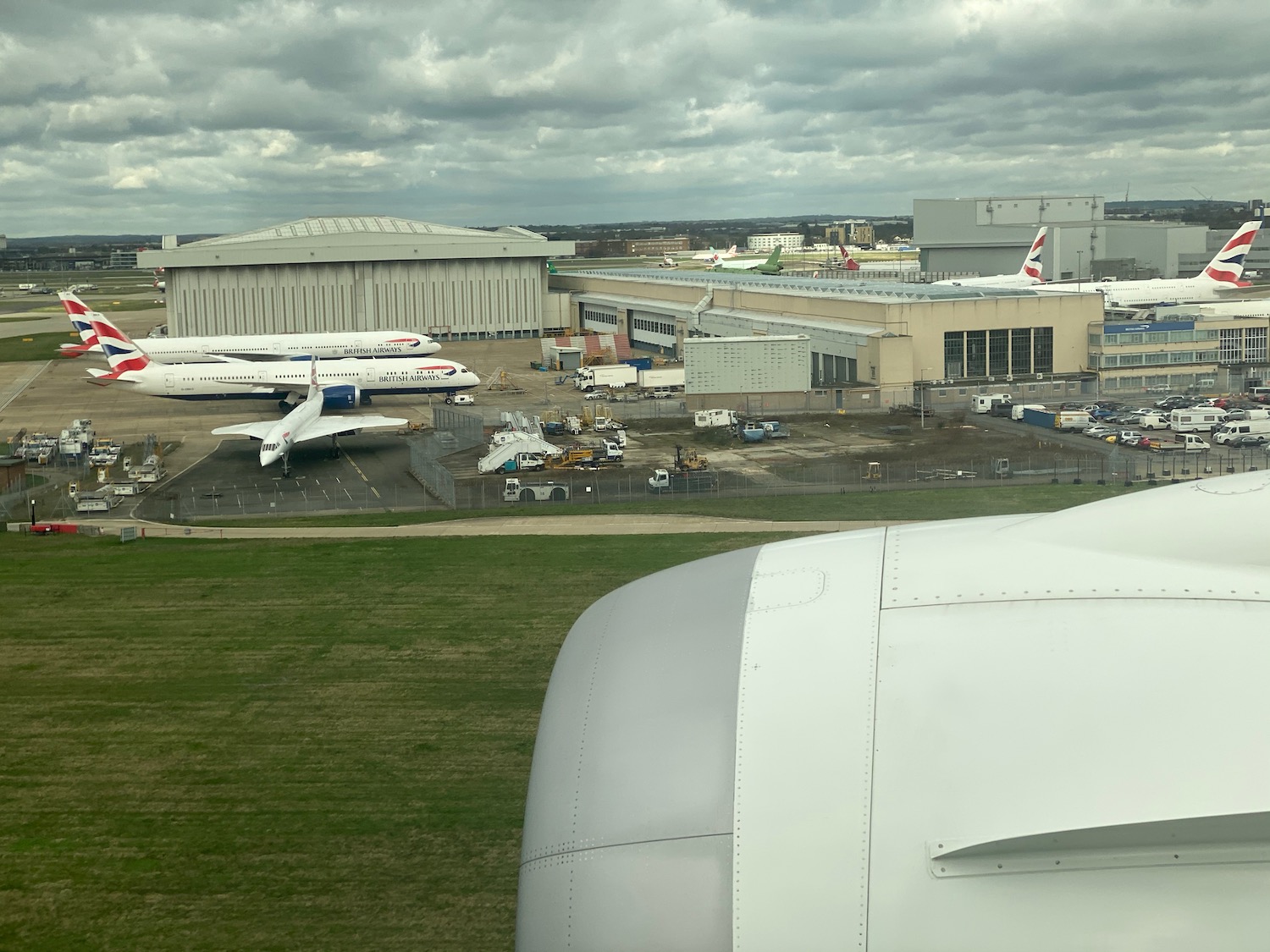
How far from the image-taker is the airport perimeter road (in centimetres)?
4191

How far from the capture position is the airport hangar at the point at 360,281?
4766 inches

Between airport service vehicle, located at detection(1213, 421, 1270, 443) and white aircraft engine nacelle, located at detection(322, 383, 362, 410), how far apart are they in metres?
48.7

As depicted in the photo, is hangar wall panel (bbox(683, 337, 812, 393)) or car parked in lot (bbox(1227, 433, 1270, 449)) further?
hangar wall panel (bbox(683, 337, 812, 393))

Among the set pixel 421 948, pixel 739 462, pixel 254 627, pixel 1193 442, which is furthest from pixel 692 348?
pixel 421 948

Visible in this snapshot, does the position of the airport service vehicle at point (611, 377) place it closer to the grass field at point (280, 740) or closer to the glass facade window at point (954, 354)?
the glass facade window at point (954, 354)

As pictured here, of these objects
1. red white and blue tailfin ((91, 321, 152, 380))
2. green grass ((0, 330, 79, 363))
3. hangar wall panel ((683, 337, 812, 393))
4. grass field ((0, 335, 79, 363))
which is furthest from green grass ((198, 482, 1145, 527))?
grass field ((0, 335, 79, 363))

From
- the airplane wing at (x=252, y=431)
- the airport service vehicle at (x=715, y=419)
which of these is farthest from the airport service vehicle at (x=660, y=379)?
the airplane wing at (x=252, y=431)

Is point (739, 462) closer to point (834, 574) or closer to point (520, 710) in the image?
point (520, 710)

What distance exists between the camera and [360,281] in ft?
413

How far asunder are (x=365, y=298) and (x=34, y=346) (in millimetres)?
36271

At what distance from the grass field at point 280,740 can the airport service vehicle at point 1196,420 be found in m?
33.8

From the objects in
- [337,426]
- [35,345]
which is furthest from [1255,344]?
[35,345]

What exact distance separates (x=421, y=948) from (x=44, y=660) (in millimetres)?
17685

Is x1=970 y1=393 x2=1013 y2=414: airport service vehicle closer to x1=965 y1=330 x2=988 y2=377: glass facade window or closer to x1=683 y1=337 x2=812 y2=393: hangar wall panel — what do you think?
x1=965 y1=330 x2=988 y2=377: glass facade window
